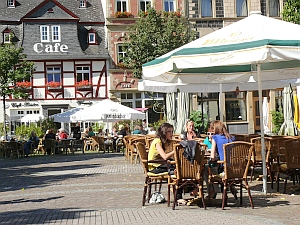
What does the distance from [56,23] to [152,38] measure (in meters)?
10.3

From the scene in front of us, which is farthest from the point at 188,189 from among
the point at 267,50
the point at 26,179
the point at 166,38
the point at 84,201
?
the point at 166,38

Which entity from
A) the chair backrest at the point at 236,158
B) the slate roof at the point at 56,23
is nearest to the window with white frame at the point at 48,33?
the slate roof at the point at 56,23

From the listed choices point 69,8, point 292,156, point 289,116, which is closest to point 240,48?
point 292,156

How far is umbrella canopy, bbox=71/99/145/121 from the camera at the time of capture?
93.8 feet

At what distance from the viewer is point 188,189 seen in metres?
11.7

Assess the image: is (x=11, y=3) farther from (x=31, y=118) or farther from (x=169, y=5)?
(x=169, y=5)

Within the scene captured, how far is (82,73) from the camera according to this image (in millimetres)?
45062

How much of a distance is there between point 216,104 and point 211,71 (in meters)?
27.4

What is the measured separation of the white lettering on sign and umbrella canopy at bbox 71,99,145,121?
15481 millimetres

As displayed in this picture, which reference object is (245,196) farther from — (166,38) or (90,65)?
(90,65)

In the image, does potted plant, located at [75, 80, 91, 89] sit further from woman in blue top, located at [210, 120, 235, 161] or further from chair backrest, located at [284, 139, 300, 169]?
woman in blue top, located at [210, 120, 235, 161]

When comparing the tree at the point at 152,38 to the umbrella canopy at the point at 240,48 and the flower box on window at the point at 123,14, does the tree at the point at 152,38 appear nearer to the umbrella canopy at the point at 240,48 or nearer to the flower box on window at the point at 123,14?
the flower box on window at the point at 123,14

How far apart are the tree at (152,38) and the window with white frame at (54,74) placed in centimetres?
788

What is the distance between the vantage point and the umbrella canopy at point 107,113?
28.6 meters
